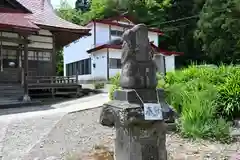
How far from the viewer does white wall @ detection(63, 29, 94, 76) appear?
2830 cm

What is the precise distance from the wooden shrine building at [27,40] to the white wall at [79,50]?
8795 millimetres

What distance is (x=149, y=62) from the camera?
4789mm

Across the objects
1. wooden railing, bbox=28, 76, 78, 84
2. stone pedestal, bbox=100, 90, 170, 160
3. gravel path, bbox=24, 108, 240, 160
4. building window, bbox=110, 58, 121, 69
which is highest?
building window, bbox=110, 58, 121, 69

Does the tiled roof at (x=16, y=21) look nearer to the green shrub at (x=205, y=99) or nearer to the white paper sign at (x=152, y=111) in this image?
the green shrub at (x=205, y=99)

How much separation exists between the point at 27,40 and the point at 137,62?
11636 millimetres

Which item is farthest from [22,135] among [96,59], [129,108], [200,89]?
[96,59]

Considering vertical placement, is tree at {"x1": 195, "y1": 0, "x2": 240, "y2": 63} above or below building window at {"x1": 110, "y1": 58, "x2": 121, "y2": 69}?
above

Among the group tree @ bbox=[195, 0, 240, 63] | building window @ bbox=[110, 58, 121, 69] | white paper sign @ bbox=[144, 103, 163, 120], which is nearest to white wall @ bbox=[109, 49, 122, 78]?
building window @ bbox=[110, 58, 121, 69]

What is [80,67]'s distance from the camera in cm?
3014

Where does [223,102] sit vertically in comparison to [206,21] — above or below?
below

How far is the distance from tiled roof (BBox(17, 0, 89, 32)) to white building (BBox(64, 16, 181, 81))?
239 inches

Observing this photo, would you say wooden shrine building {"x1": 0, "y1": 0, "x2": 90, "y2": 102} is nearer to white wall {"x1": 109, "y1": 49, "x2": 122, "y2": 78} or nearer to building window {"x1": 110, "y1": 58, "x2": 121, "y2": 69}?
white wall {"x1": 109, "y1": 49, "x2": 122, "y2": 78}

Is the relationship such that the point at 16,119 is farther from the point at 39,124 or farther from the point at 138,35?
the point at 138,35

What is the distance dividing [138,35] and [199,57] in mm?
33238
